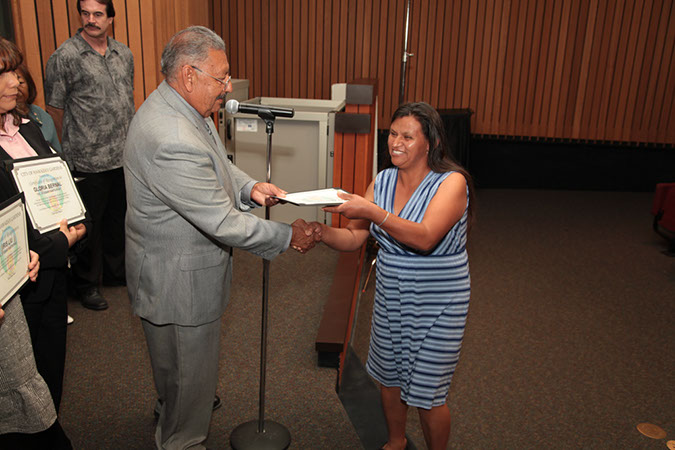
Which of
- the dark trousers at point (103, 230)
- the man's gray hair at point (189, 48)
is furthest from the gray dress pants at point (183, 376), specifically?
the dark trousers at point (103, 230)

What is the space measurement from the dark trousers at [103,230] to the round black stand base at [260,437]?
164 cm

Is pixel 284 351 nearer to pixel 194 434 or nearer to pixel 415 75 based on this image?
pixel 194 434

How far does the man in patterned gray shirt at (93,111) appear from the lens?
342 centimetres

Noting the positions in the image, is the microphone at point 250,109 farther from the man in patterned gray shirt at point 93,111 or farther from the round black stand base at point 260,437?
the man in patterned gray shirt at point 93,111

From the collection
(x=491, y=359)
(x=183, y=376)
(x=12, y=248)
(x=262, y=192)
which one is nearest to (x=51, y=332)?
(x=183, y=376)

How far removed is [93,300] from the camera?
3.72 metres

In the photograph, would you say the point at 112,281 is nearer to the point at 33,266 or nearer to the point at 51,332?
the point at 51,332

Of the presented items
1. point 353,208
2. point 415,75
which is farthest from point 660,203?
point 353,208

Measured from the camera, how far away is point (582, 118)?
7656 mm

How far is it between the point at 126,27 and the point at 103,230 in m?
1.47

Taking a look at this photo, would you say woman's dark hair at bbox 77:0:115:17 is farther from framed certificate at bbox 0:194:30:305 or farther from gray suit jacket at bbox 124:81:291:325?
framed certificate at bbox 0:194:30:305

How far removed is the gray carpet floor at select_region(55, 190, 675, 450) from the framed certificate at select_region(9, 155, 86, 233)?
43.8 inches

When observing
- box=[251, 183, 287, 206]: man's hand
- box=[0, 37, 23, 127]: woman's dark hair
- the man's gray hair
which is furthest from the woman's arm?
box=[0, 37, 23, 127]: woman's dark hair

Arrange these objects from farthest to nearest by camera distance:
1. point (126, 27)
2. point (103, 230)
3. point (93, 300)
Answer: point (126, 27) → point (103, 230) → point (93, 300)
